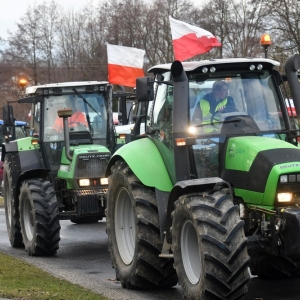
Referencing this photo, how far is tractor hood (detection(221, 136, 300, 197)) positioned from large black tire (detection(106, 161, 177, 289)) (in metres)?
0.92

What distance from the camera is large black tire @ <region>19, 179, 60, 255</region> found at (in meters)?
12.2

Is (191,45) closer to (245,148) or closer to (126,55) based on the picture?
(126,55)

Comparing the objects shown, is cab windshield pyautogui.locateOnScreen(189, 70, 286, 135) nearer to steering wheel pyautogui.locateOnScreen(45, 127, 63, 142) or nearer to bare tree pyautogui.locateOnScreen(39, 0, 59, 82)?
steering wheel pyautogui.locateOnScreen(45, 127, 63, 142)

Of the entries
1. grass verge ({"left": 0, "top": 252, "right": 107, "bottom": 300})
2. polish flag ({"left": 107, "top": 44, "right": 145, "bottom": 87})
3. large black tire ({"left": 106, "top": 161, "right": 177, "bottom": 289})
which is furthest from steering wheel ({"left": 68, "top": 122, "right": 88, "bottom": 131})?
polish flag ({"left": 107, "top": 44, "right": 145, "bottom": 87})

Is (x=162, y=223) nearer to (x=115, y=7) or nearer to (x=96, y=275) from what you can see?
(x=96, y=275)

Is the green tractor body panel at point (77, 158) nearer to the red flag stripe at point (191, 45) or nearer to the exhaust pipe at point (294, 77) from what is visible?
the red flag stripe at point (191, 45)

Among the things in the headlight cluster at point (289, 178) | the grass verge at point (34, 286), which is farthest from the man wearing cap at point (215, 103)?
the grass verge at point (34, 286)

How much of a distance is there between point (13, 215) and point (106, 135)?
1.98m

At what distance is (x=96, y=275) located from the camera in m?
10.5

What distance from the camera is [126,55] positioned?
18.5 metres

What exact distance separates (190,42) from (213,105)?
5362 mm

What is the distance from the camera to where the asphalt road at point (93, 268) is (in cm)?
869

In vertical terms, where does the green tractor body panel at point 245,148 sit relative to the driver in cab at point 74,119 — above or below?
below

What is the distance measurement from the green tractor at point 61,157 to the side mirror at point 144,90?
13.5 feet
